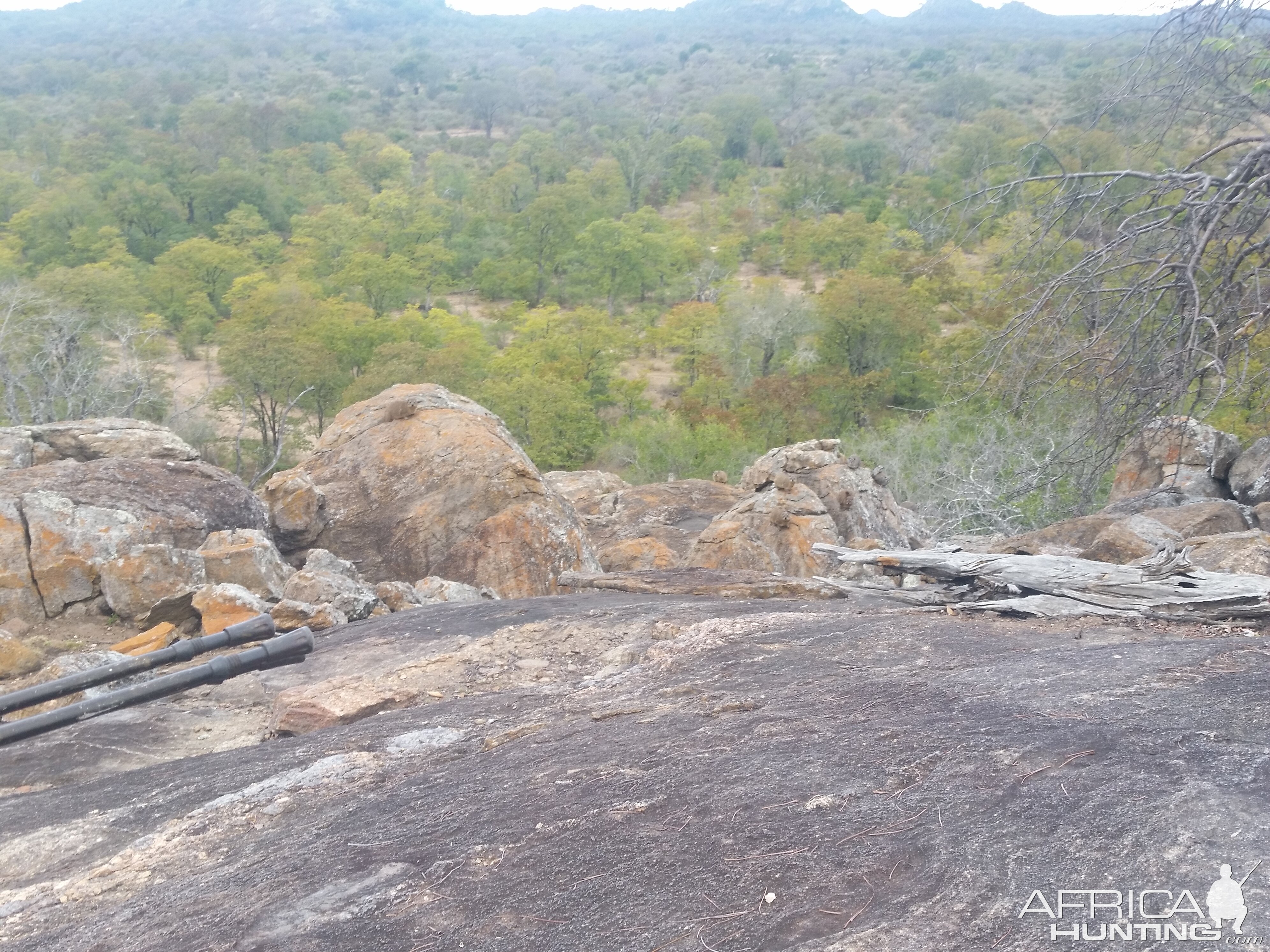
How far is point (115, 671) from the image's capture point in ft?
11.8

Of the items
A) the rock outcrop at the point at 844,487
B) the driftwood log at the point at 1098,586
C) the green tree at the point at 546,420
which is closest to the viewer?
the driftwood log at the point at 1098,586

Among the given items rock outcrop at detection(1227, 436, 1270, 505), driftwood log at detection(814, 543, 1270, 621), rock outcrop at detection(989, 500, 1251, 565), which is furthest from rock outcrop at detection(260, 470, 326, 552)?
rock outcrop at detection(1227, 436, 1270, 505)

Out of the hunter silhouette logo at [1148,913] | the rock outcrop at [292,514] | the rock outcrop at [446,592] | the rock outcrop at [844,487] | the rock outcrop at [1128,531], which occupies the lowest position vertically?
the rock outcrop at [844,487]

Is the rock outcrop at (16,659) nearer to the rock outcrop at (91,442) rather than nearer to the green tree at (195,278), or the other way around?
the rock outcrop at (91,442)

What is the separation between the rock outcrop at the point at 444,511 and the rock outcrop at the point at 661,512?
1403mm

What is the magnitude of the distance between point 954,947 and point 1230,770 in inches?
47.9

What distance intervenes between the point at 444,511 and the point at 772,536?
3.42m

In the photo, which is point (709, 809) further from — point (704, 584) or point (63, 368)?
point (63, 368)

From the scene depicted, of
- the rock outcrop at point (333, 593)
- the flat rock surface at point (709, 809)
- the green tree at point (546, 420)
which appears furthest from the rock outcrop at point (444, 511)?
the green tree at point (546, 420)

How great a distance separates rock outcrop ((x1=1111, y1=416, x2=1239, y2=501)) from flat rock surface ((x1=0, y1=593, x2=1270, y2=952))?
6964 mm

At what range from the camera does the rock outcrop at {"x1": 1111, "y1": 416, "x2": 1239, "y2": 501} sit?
1086 centimetres

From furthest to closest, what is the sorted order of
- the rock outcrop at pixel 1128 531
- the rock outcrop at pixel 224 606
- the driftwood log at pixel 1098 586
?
the rock outcrop at pixel 1128 531, the rock outcrop at pixel 224 606, the driftwood log at pixel 1098 586

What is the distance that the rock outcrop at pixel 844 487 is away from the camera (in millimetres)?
11406

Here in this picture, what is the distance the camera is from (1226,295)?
5363 mm
